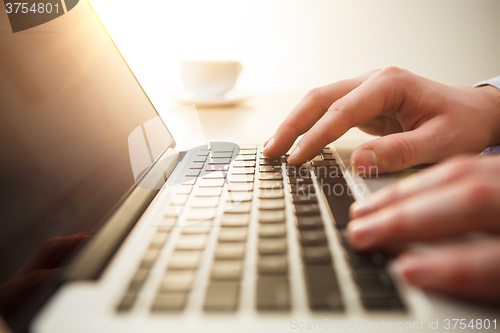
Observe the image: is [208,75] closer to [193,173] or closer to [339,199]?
[193,173]

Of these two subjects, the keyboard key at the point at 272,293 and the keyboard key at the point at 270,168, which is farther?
the keyboard key at the point at 270,168

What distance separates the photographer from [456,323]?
0.47ft

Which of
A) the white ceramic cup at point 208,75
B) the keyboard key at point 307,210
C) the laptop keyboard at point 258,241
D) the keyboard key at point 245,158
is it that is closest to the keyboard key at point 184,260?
the laptop keyboard at point 258,241

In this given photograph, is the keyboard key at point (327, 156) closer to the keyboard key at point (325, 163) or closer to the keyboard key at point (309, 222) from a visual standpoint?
the keyboard key at point (325, 163)

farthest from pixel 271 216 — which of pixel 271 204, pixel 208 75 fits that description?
pixel 208 75

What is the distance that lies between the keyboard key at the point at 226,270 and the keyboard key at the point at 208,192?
4.3 inches

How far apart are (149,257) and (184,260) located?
0.03 m

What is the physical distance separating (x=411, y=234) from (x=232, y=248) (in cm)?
13

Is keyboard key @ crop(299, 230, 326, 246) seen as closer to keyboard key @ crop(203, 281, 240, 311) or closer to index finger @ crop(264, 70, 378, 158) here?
keyboard key @ crop(203, 281, 240, 311)

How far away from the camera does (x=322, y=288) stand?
17cm

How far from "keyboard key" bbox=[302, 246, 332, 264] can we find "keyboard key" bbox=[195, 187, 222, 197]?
0.13 meters

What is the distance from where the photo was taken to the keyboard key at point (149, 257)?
194mm

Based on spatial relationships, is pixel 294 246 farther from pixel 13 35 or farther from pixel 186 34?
pixel 186 34

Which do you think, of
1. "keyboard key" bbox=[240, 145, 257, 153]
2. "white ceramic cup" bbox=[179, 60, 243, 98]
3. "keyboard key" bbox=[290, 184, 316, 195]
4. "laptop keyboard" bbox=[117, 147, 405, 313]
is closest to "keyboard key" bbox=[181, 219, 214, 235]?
"laptop keyboard" bbox=[117, 147, 405, 313]
